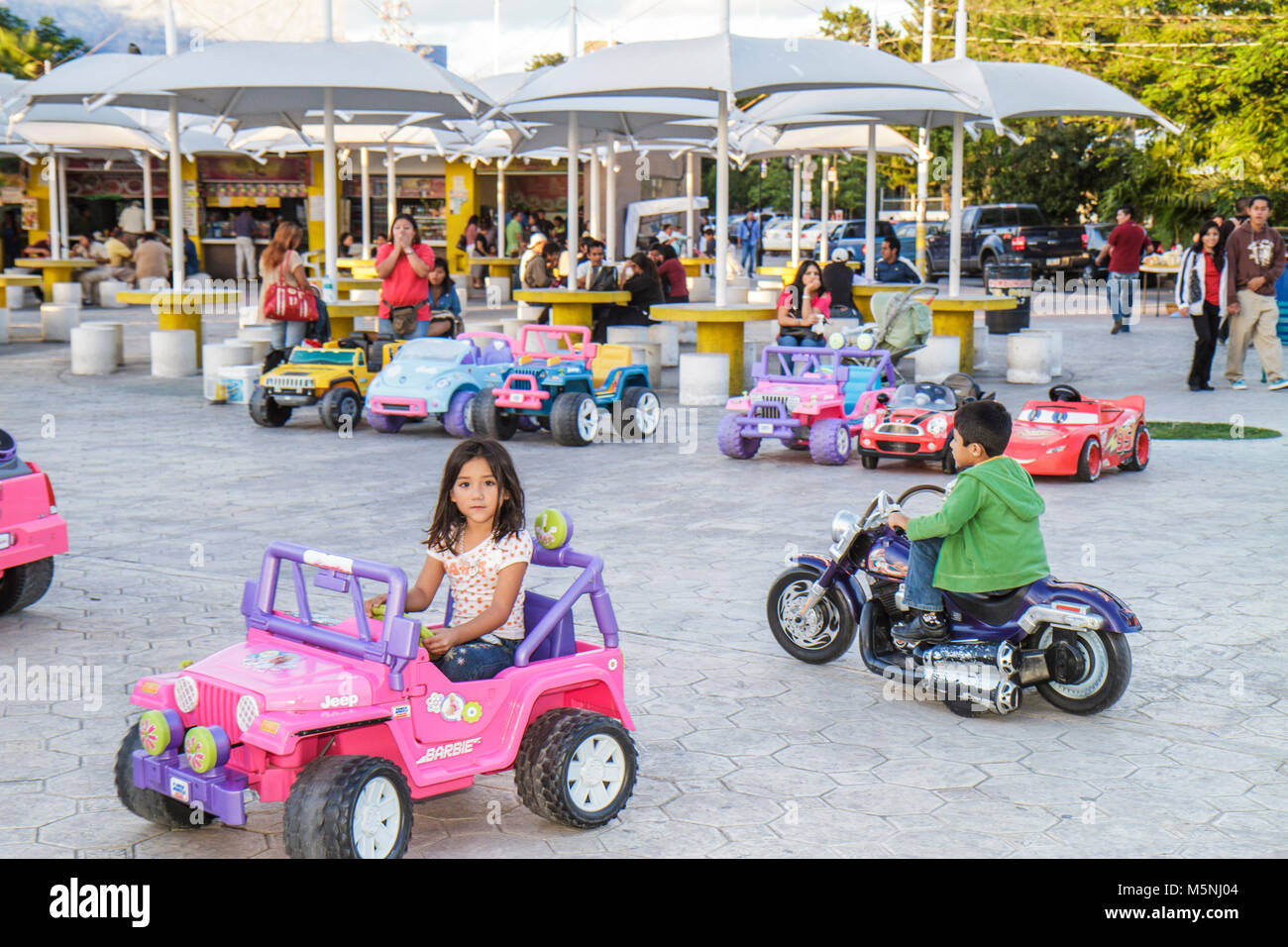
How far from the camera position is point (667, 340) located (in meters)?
18.2

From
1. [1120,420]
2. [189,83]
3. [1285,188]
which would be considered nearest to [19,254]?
[189,83]

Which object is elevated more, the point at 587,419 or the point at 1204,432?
the point at 587,419

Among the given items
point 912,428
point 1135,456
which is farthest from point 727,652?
point 1135,456

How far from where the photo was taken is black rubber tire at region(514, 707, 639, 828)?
430 cm

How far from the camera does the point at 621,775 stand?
14.7ft

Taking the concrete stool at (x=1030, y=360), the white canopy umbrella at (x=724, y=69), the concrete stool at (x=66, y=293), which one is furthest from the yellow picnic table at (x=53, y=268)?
the concrete stool at (x=1030, y=360)

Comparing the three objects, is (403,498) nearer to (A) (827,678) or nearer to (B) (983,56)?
(A) (827,678)

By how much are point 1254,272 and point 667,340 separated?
689 cm

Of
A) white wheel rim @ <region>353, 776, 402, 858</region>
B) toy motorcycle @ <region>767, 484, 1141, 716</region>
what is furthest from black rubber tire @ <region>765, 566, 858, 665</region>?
white wheel rim @ <region>353, 776, 402, 858</region>

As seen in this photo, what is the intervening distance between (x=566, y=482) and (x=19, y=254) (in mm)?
26430

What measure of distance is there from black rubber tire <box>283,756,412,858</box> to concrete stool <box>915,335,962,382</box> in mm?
12867

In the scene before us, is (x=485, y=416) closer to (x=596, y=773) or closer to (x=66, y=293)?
(x=596, y=773)

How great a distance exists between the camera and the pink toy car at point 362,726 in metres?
3.92
